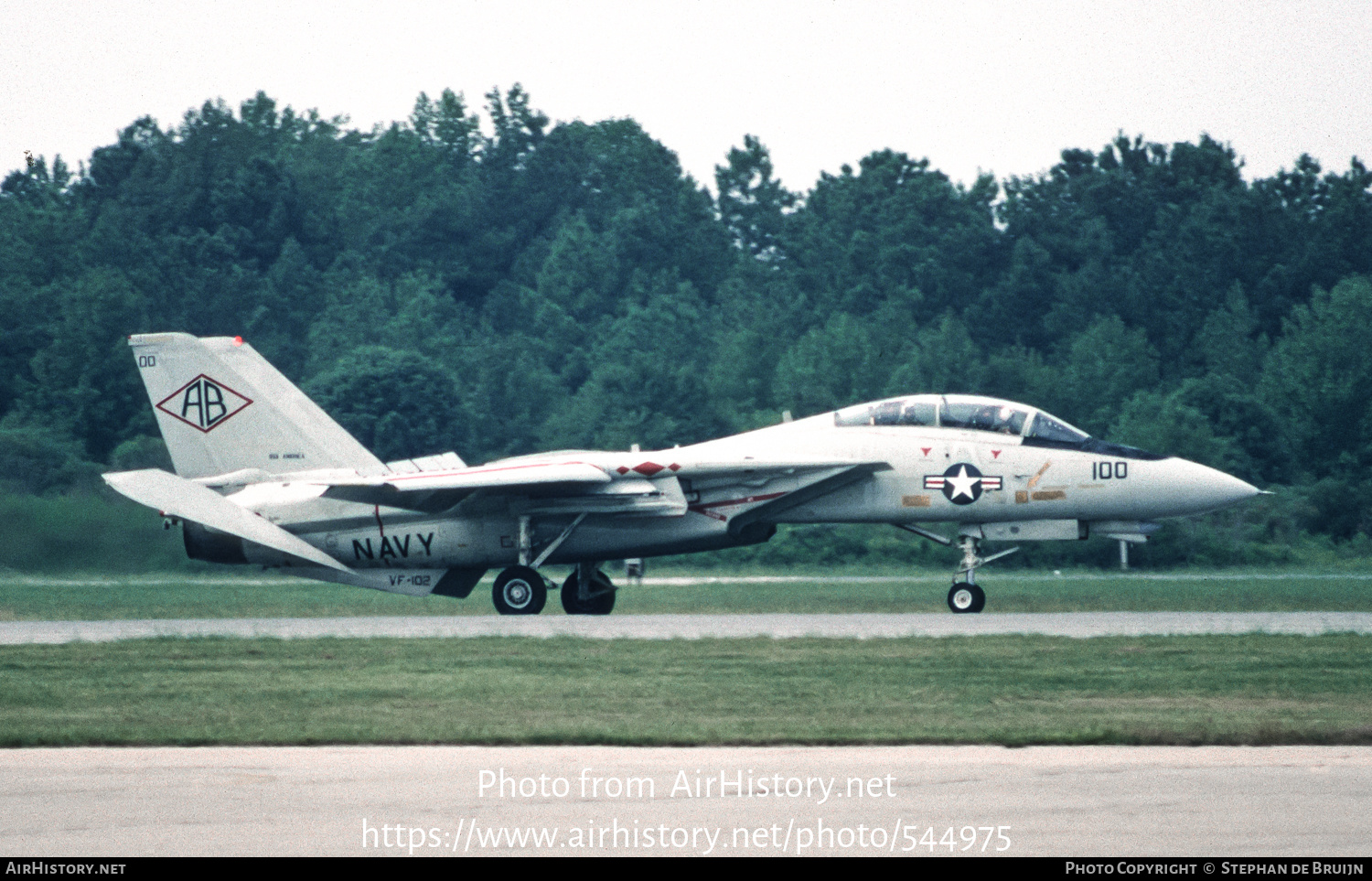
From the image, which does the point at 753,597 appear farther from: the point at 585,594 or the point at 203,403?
the point at 203,403

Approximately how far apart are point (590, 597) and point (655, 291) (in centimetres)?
4454

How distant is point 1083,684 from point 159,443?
1093 inches

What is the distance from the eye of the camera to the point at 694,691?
12.5 meters

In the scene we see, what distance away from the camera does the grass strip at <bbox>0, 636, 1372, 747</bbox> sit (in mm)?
10328

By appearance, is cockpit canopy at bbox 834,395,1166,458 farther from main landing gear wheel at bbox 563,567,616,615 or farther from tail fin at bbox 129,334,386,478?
tail fin at bbox 129,334,386,478

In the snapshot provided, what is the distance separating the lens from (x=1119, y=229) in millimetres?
67438

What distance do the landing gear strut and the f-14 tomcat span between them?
0.08 ft

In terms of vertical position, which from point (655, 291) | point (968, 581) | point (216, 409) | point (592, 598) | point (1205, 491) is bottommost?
point (592, 598)

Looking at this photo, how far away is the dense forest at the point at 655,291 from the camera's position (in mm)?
45031

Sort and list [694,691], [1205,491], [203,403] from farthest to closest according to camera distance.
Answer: [203,403] → [1205,491] → [694,691]

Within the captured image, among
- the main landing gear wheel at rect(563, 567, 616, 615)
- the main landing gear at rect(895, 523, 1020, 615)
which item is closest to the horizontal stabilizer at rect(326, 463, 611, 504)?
the main landing gear wheel at rect(563, 567, 616, 615)

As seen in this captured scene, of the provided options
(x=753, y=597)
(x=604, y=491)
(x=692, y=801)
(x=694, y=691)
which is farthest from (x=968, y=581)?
(x=692, y=801)

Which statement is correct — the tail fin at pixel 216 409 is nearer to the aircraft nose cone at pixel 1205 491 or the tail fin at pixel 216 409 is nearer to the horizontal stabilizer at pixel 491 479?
the horizontal stabilizer at pixel 491 479
